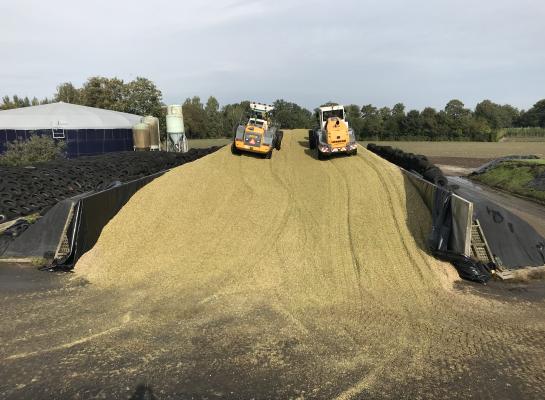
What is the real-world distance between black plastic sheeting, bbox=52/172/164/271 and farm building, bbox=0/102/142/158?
24.1 m

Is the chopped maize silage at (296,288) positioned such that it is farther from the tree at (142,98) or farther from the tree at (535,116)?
the tree at (535,116)

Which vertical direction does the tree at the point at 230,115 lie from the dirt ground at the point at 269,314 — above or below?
above

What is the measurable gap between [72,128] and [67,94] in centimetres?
5757

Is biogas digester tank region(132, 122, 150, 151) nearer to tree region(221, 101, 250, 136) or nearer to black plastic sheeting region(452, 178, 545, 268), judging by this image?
black plastic sheeting region(452, 178, 545, 268)

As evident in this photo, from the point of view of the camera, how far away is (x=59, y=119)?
34.5 m

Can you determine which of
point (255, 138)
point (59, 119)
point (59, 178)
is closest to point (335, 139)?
point (255, 138)

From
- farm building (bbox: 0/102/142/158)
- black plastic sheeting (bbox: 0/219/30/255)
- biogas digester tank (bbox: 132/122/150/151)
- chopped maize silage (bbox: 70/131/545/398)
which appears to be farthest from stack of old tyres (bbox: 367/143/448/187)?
farm building (bbox: 0/102/142/158)

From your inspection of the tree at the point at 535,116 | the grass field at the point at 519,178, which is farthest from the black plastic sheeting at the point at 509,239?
the tree at the point at 535,116

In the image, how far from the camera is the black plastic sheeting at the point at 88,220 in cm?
1000

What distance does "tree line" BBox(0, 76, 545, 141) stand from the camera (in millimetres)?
68562

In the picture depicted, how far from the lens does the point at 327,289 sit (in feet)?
28.1

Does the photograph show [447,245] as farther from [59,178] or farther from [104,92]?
[104,92]

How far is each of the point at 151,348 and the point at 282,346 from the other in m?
2.01

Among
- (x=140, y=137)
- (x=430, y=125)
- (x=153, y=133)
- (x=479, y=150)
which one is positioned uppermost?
(x=430, y=125)
